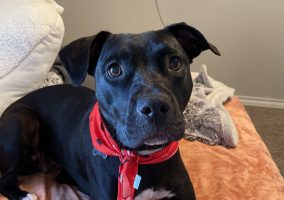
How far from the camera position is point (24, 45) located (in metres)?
1.83

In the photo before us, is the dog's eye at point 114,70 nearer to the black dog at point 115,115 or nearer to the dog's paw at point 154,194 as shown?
the black dog at point 115,115

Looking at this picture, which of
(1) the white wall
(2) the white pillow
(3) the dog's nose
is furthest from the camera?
(1) the white wall

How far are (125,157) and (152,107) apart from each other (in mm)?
282

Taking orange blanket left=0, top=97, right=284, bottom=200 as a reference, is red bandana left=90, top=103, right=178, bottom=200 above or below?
above

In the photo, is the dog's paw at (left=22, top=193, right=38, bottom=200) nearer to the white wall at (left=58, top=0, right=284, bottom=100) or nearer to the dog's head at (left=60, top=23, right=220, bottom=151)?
the dog's head at (left=60, top=23, right=220, bottom=151)

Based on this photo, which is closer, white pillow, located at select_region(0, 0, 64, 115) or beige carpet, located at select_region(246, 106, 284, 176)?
white pillow, located at select_region(0, 0, 64, 115)

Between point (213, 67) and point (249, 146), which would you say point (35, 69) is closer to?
point (249, 146)

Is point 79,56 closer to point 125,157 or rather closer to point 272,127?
point 125,157

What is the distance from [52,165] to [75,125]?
29 cm

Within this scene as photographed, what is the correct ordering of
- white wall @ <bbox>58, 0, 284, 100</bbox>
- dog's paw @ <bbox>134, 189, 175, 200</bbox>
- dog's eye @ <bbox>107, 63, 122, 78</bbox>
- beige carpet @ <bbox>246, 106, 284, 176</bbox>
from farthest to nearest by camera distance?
white wall @ <bbox>58, 0, 284, 100</bbox>
beige carpet @ <bbox>246, 106, 284, 176</bbox>
dog's paw @ <bbox>134, 189, 175, 200</bbox>
dog's eye @ <bbox>107, 63, 122, 78</bbox>

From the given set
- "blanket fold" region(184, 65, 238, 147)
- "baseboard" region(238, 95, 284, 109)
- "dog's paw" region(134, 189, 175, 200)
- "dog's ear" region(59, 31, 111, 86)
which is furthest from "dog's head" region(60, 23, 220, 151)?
"baseboard" region(238, 95, 284, 109)

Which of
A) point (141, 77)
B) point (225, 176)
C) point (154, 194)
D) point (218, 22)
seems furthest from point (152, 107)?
point (218, 22)

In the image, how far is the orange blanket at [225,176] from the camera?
1548 millimetres

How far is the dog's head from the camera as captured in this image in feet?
3.61
